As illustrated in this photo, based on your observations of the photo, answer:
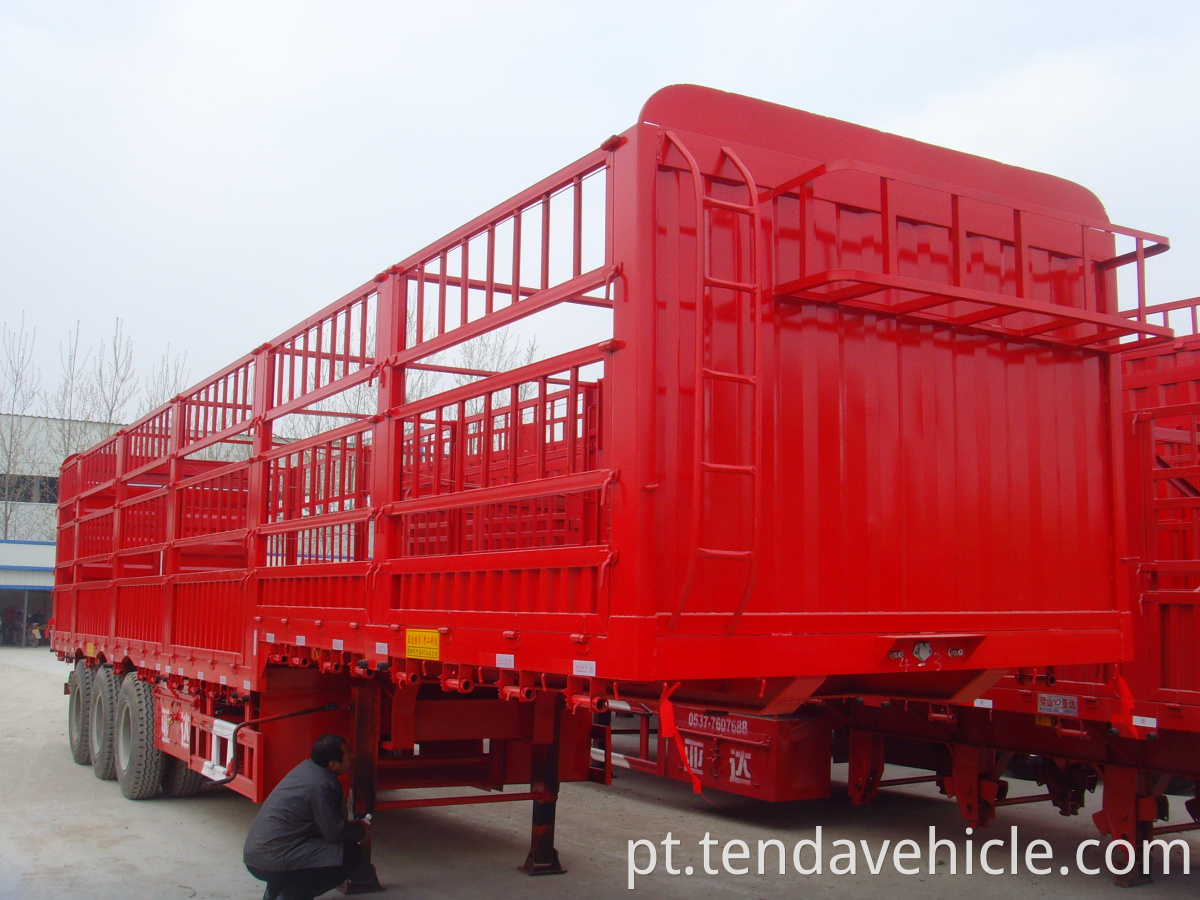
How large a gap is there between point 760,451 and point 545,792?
4044mm

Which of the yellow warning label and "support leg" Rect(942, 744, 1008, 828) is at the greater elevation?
the yellow warning label

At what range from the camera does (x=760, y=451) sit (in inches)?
144

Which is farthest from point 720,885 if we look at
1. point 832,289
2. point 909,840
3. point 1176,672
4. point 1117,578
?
point 832,289

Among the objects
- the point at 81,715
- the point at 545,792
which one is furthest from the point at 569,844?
the point at 81,715

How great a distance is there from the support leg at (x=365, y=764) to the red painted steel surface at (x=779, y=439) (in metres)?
1.05

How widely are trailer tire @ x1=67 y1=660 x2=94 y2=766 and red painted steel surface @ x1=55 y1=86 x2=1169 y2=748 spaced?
700cm

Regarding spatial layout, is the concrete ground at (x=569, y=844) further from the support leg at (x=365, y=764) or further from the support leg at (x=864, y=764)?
the support leg at (x=864, y=764)

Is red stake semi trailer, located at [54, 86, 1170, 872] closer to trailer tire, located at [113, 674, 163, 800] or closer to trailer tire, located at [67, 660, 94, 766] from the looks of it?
trailer tire, located at [113, 674, 163, 800]

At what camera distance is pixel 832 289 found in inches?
161

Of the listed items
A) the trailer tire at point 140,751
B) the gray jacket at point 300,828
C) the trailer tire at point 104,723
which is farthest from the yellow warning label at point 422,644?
the trailer tire at point 104,723

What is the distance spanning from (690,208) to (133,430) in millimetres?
7861

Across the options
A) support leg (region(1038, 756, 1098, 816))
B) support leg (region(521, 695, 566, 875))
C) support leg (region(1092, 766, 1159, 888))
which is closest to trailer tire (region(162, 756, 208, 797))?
support leg (region(521, 695, 566, 875))

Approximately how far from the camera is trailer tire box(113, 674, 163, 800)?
9203 millimetres

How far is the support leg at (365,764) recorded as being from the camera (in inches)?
253
